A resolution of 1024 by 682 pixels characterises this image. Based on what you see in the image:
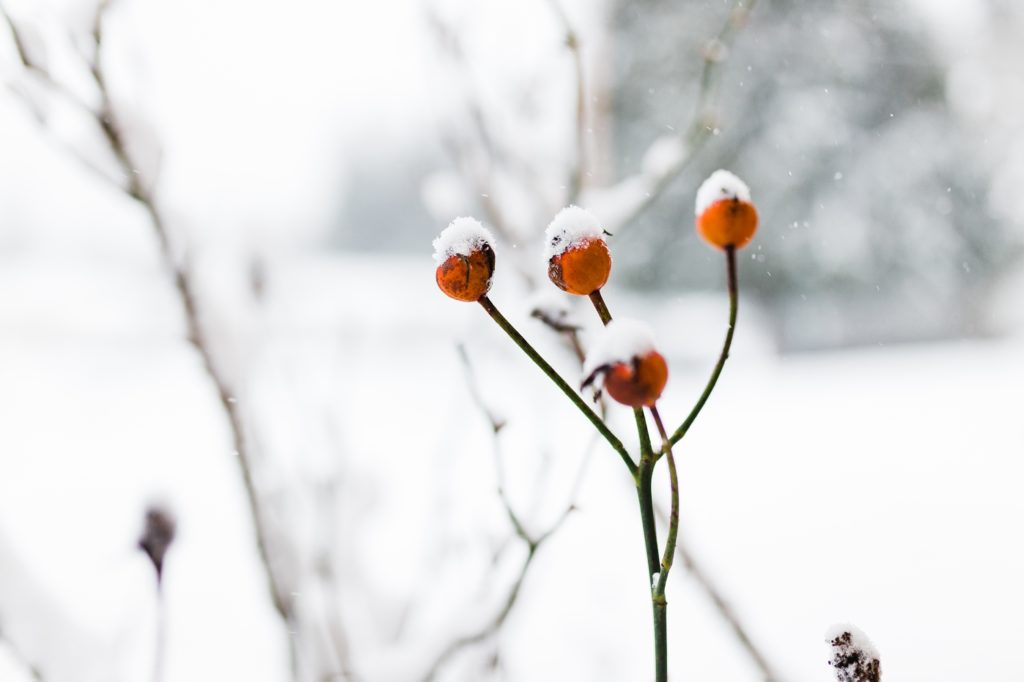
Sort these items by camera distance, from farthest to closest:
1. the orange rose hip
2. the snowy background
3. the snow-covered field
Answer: the snow-covered field < the snowy background < the orange rose hip

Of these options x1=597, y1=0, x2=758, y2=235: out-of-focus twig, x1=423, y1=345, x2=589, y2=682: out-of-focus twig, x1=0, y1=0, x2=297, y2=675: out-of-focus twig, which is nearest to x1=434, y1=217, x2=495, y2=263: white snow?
x1=423, y1=345, x2=589, y2=682: out-of-focus twig

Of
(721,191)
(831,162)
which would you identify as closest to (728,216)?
(721,191)

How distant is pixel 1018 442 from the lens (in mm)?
2467

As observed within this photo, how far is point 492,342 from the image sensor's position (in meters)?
1.26

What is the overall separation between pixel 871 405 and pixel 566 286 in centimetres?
381

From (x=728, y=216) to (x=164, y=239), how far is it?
0.36m

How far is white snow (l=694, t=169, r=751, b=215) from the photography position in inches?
9.8

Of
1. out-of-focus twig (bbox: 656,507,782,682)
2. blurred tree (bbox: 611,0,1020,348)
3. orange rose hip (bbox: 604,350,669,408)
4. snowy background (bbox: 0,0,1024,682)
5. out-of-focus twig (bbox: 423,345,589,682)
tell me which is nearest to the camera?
orange rose hip (bbox: 604,350,669,408)

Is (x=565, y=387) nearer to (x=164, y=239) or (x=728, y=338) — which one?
(x=728, y=338)

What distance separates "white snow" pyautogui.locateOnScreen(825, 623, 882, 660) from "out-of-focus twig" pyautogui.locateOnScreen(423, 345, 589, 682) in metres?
0.14

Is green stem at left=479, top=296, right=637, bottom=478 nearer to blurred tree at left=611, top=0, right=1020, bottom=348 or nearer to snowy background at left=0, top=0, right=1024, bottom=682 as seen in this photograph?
snowy background at left=0, top=0, right=1024, bottom=682

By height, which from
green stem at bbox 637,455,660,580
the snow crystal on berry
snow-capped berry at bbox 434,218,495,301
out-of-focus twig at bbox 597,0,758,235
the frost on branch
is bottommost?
the frost on branch

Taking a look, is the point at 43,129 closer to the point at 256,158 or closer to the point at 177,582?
the point at 177,582

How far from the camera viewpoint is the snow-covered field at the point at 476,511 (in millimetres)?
738
